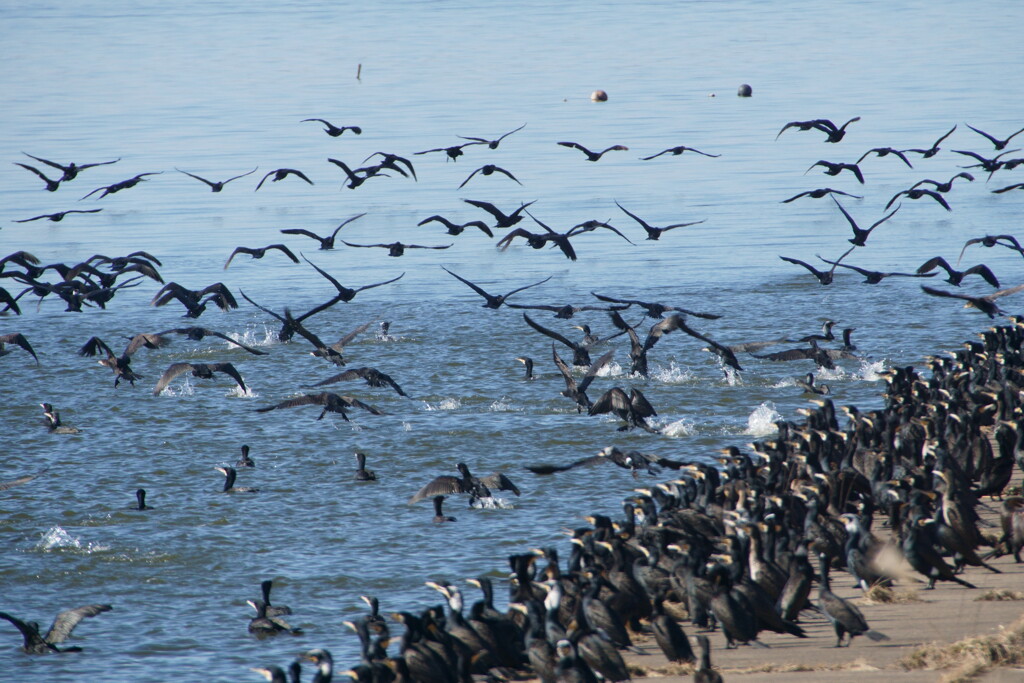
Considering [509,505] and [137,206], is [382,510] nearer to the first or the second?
[509,505]

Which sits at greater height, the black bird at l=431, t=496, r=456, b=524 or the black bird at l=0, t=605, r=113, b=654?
the black bird at l=431, t=496, r=456, b=524

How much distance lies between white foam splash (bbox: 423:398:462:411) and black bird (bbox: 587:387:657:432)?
3162 millimetres

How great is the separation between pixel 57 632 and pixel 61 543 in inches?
145

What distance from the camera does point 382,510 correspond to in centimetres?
1903

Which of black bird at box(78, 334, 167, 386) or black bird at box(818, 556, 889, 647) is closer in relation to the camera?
black bird at box(818, 556, 889, 647)

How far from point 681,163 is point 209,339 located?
127ft

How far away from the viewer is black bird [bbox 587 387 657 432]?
858 inches

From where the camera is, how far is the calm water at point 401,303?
1703cm

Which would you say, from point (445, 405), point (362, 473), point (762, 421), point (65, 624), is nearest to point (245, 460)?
point (362, 473)

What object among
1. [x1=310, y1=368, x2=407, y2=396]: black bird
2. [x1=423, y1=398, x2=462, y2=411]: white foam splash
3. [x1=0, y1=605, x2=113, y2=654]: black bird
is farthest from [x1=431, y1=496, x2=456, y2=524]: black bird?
[x1=423, y1=398, x2=462, y2=411]: white foam splash

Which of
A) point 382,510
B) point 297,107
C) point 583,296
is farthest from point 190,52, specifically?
point 382,510

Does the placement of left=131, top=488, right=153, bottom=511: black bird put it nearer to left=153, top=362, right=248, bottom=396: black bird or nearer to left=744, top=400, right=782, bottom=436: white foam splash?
left=153, top=362, right=248, bottom=396: black bird

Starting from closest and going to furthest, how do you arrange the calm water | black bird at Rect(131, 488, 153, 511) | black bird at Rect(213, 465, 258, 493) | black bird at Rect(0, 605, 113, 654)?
1. black bird at Rect(0, 605, 113, 654)
2. the calm water
3. black bird at Rect(131, 488, 153, 511)
4. black bird at Rect(213, 465, 258, 493)

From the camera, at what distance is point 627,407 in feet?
71.5
